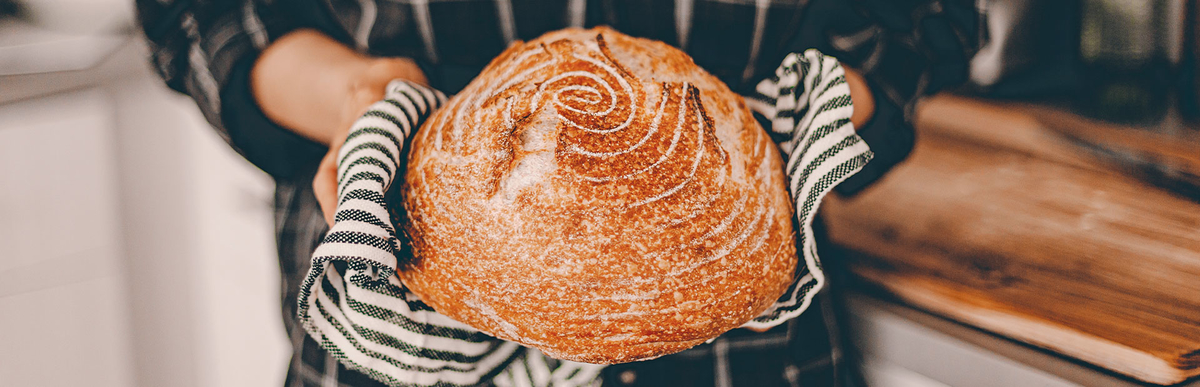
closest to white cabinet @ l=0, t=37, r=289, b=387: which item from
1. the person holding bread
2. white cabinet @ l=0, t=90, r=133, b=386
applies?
white cabinet @ l=0, t=90, r=133, b=386

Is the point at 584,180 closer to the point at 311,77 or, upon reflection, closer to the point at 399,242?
the point at 399,242

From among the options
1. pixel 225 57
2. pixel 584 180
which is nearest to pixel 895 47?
pixel 584 180

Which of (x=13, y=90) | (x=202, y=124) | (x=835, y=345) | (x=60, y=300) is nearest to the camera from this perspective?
(x=835, y=345)

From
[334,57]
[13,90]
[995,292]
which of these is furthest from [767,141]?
[13,90]

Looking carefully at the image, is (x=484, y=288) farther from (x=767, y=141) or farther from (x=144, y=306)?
(x=144, y=306)

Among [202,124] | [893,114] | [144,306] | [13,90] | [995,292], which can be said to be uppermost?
[893,114]

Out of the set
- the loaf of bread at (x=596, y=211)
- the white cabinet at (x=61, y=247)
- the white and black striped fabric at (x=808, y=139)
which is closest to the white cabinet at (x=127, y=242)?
the white cabinet at (x=61, y=247)

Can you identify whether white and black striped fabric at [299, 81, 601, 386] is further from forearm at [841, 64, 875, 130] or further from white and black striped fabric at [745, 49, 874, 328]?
forearm at [841, 64, 875, 130]

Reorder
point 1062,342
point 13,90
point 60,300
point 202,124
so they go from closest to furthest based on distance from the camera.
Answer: point 1062,342, point 13,90, point 60,300, point 202,124
